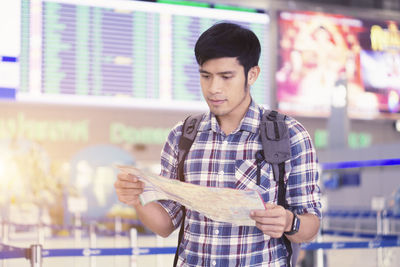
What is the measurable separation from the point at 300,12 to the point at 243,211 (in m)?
13.3

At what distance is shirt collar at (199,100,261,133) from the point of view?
5.96ft

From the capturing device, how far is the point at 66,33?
12.0 meters

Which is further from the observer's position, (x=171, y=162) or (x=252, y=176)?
(x=171, y=162)

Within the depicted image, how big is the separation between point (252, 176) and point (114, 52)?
1105 cm

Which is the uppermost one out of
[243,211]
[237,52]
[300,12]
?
[300,12]

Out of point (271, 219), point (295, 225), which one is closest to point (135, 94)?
point (295, 225)

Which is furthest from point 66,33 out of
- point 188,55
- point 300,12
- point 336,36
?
point 336,36

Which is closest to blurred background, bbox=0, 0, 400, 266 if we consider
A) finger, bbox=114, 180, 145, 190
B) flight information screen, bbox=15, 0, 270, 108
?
flight information screen, bbox=15, 0, 270, 108

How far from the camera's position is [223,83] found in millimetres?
1755

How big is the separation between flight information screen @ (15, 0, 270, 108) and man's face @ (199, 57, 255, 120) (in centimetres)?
1024

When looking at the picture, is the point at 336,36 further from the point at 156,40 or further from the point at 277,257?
the point at 277,257

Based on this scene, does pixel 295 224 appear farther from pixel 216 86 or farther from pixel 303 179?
pixel 216 86

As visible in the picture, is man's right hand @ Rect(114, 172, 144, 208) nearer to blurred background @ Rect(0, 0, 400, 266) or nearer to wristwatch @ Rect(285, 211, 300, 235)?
wristwatch @ Rect(285, 211, 300, 235)

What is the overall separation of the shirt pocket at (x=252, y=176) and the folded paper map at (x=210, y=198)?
16 cm
